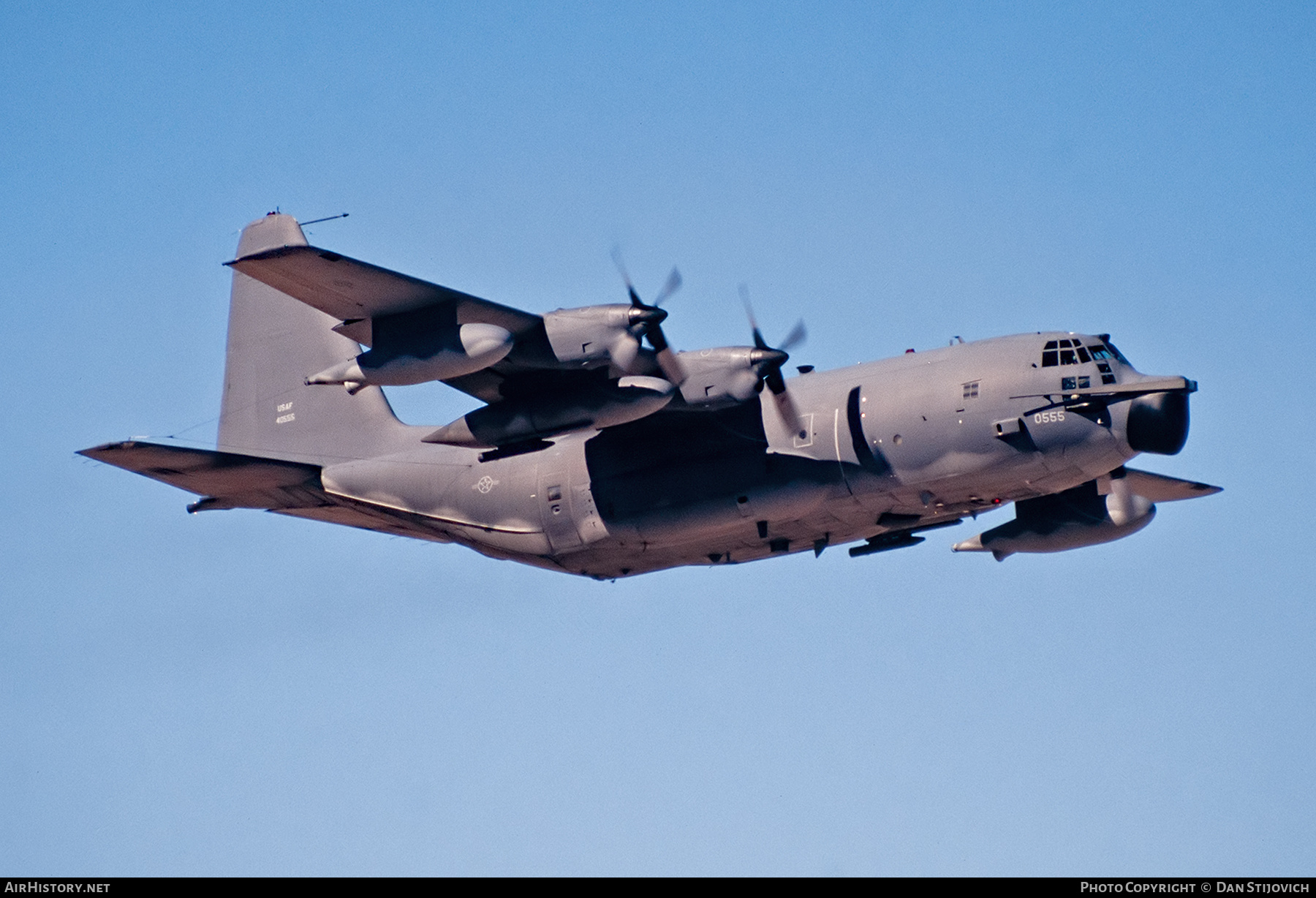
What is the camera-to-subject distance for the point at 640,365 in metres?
21.6

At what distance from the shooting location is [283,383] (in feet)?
91.0

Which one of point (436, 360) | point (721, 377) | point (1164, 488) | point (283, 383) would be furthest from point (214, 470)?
point (1164, 488)

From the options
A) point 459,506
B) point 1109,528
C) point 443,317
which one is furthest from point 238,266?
point 1109,528

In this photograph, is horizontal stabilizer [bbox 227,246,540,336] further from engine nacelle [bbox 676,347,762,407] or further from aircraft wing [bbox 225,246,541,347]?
engine nacelle [bbox 676,347,762,407]

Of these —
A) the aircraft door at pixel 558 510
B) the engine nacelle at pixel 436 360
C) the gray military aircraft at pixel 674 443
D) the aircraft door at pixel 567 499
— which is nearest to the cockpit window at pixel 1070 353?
the gray military aircraft at pixel 674 443

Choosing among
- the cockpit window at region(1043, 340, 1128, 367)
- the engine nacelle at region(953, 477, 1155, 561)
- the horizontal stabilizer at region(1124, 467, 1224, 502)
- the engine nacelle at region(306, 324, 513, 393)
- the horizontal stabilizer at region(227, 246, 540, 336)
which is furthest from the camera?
the horizontal stabilizer at region(1124, 467, 1224, 502)

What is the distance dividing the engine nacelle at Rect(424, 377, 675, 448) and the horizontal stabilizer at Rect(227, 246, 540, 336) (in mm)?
1367

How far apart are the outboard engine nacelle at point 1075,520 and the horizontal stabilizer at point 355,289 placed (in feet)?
28.2

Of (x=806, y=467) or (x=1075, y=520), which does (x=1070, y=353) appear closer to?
(x=1075, y=520)

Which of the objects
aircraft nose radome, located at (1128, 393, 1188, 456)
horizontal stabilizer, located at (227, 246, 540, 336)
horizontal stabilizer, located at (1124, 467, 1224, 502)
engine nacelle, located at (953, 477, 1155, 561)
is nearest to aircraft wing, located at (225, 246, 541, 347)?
horizontal stabilizer, located at (227, 246, 540, 336)

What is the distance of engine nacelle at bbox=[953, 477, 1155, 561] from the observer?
24.5 metres

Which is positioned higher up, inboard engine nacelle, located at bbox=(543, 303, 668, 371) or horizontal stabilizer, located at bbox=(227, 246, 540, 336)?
horizontal stabilizer, located at bbox=(227, 246, 540, 336)

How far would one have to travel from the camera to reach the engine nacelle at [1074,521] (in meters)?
24.5

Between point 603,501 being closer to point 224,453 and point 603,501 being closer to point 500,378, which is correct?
point 500,378
